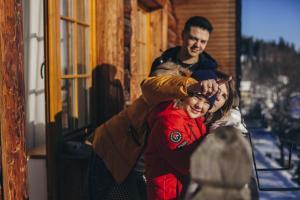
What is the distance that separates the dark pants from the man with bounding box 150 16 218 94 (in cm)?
66

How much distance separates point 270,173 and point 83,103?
825 cm

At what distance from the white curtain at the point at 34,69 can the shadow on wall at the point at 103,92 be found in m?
0.53

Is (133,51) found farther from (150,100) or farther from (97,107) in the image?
(150,100)

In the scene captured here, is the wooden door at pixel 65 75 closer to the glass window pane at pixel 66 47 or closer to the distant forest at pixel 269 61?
the glass window pane at pixel 66 47

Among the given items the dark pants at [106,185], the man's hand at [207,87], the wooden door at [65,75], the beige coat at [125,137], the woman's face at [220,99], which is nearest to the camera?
the man's hand at [207,87]

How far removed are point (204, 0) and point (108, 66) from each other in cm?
488

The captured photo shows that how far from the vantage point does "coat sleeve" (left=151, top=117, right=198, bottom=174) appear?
2031 mm

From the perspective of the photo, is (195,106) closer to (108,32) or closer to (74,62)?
(74,62)

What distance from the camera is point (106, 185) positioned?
2.78 meters

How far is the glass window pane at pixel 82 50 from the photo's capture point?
3.55 meters

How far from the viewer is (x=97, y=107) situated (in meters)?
3.82

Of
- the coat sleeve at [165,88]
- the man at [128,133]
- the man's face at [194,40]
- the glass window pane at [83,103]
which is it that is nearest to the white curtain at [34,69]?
the glass window pane at [83,103]

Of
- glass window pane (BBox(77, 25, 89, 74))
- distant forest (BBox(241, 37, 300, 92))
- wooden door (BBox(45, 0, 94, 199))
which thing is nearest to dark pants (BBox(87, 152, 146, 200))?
wooden door (BBox(45, 0, 94, 199))

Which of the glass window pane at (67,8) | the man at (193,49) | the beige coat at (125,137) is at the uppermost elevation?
the glass window pane at (67,8)
